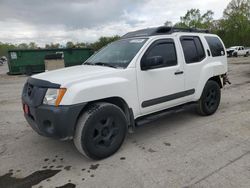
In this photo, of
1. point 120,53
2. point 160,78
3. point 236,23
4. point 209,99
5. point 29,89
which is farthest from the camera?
point 236,23

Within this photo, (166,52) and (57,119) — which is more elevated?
(166,52)

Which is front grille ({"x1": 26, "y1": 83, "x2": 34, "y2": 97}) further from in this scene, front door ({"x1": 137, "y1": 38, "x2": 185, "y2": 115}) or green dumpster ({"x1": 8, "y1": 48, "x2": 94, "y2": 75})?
green dumpster ({"x1": 8, "y1": 48, "x2": 94, "y2": 75})

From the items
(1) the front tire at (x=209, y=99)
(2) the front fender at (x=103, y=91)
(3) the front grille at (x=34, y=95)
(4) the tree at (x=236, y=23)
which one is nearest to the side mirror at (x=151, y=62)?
(2) the front fender at (x=103, y=91)

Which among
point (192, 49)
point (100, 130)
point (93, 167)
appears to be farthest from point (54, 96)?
point (192, 49)

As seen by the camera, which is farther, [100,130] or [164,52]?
[164,52]

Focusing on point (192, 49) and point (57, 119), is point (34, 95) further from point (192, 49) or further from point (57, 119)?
point (192, 49)

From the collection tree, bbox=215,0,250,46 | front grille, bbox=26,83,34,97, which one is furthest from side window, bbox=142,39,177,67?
tree, bbox=215,0,250,46

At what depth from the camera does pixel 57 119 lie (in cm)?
281

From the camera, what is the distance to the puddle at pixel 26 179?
276 centimetres

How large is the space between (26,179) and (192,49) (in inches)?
149

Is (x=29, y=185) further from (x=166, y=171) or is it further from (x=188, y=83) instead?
(x=188, y=83)

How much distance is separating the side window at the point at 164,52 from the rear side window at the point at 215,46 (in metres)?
1.31

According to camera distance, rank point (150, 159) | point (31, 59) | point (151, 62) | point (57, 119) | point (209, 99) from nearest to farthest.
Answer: point (57, 119), point (150, 159), point (151, 62), point (209, 99), point (31, 59)

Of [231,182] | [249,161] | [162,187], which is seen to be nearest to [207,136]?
[249,161]
